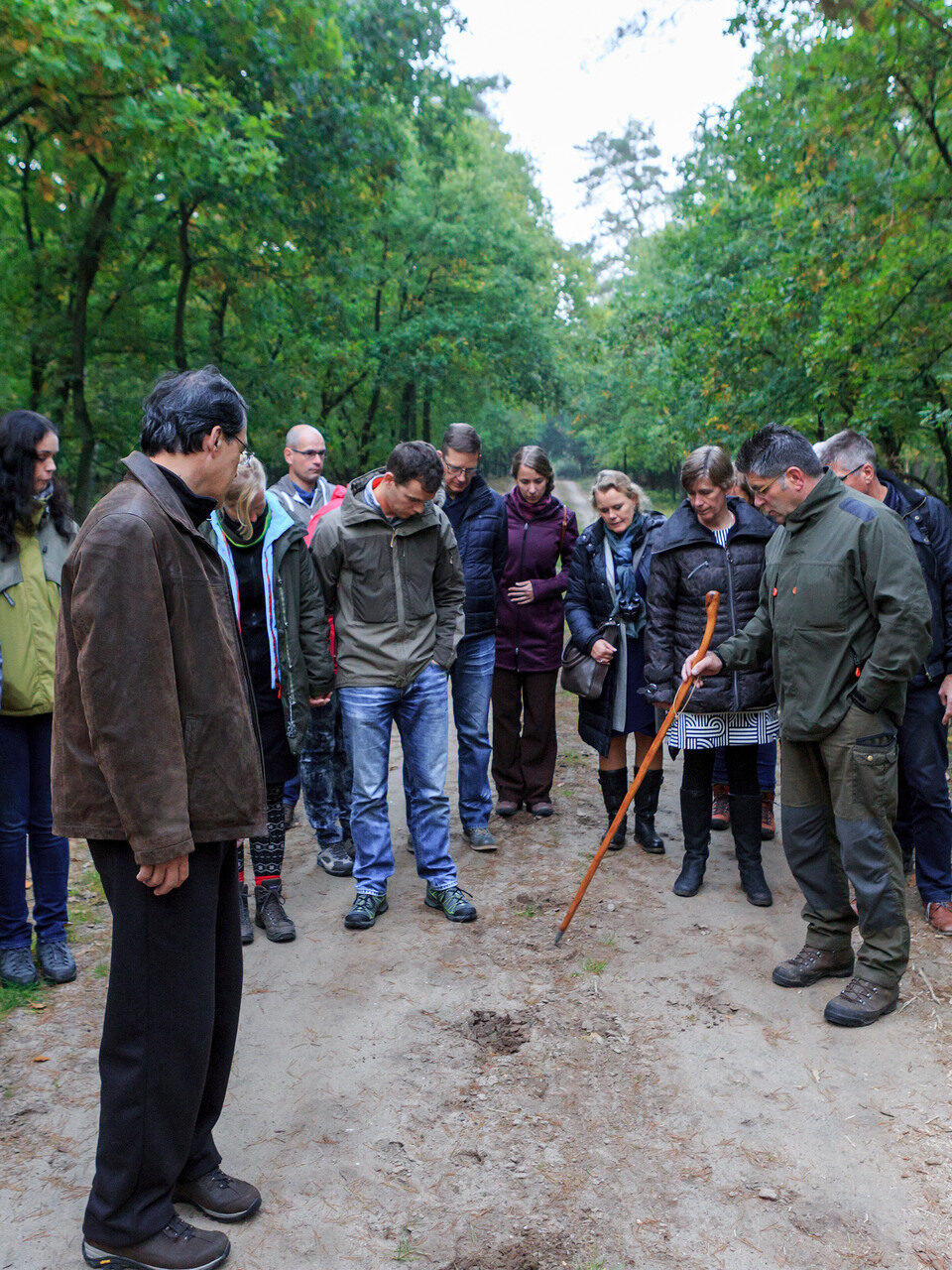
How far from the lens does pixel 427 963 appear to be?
4250mm

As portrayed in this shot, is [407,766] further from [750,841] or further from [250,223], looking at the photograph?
[250,223]

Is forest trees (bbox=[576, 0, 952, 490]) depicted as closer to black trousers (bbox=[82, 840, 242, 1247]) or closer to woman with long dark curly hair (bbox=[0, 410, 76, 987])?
woman with long dark curly hair (bbox=[0, 410, 76, 987])

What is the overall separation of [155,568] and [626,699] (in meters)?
3.53

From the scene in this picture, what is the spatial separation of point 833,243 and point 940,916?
7263mm

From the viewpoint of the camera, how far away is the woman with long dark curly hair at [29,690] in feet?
12.7

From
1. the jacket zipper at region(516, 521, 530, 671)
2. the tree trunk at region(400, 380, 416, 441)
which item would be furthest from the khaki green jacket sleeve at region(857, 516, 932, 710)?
the tree trunk at region(400, 380, 416, 441)

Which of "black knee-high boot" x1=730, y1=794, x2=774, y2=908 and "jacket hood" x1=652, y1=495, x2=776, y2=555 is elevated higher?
"jacket hood" x1=652, y1=495, x2=776, y2=555

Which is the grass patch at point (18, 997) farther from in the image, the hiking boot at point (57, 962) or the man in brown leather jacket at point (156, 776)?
the man in brown leather jacket at point (156, 776)

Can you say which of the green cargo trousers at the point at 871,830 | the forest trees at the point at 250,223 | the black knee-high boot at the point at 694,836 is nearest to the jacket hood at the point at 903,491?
the green cargo trousers at the point at 871,830

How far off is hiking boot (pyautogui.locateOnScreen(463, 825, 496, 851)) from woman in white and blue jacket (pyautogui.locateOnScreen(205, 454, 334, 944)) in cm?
A: 137

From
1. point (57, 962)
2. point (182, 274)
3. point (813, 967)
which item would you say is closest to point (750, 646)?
point (813, 967)

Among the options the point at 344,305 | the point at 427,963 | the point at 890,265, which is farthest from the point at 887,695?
the point at 344,305

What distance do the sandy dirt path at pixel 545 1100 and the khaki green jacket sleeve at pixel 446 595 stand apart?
1.30 m

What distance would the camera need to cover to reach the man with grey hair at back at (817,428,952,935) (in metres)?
4.43
